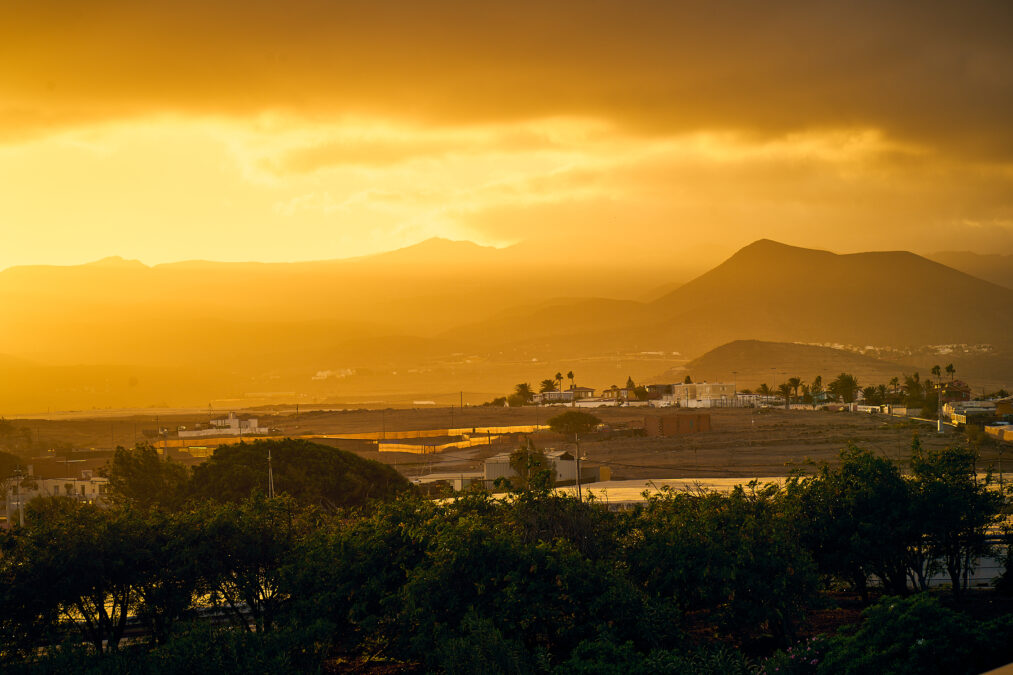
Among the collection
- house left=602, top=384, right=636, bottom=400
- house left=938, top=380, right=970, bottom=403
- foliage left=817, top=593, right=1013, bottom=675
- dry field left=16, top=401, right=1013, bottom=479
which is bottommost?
dry field left=16, top=401, right=1013, bottom=479

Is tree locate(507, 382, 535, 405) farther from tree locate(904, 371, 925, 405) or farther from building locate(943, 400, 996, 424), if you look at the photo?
building locate(943, 400, 996, 424)

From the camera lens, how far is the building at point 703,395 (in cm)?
12750

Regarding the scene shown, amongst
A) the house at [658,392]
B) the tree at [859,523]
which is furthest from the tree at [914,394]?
the tree at [859,523]

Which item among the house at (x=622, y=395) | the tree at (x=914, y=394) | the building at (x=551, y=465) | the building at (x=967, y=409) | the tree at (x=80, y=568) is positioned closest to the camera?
the tree at (x=80, y=568)

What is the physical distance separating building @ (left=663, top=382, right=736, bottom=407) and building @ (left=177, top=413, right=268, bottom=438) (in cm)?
5629

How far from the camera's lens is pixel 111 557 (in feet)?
60.7

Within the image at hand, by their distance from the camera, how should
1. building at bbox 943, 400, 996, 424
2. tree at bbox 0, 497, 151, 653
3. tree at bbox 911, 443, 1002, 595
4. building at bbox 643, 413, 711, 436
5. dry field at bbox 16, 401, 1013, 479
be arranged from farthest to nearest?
building at bbox 943, 400, 996, 424 → building at bbox 643, 413, 711, 436 → dry field at bbox 16, 401, 1013, 479 → tree at bbox 911, 443, 1002, 595 → tree at bbox 0, 497, 151, 653

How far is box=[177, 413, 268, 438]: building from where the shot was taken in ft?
341

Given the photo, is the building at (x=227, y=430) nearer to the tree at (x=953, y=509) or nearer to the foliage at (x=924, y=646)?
the tree at (x=953, y=509)

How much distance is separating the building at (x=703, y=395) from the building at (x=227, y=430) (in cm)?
5629

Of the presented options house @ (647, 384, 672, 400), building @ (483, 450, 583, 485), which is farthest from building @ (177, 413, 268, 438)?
house @ (647, 384, 672, 400)

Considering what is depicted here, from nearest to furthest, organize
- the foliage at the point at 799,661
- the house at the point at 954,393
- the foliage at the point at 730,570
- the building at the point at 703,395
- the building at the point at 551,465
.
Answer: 1. the foliage at the point at 799,661
2. the foliage at the point at 730,570
3. the building at the point at 551,465
4. the house at the point at 954,393
5. the building at the point at 703,395

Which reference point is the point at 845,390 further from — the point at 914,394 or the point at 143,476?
the point at 143,476

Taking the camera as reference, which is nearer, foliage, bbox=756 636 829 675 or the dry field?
foliage, bbox=756 636 829 675
